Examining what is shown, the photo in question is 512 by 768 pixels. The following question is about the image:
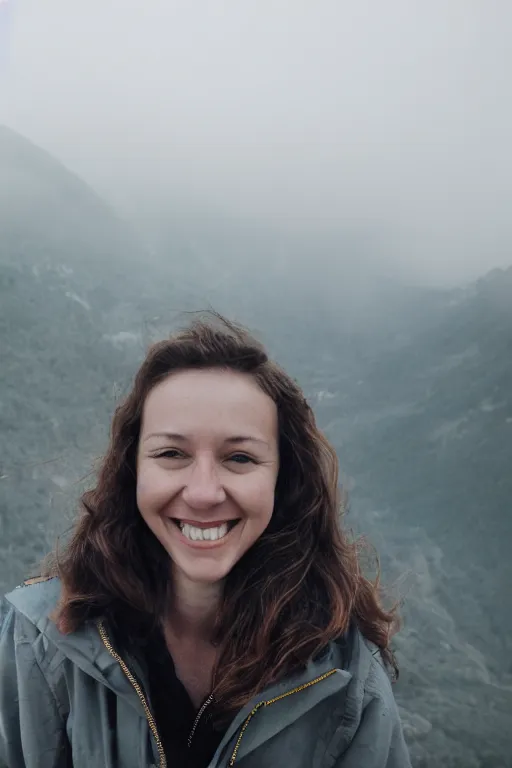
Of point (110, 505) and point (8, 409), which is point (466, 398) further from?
point (110, 505)

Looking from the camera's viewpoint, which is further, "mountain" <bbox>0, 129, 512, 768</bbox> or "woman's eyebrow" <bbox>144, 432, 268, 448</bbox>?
"mountain" <bbox>0, 129, 512, 768</bbox>

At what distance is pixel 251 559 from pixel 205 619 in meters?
0.31

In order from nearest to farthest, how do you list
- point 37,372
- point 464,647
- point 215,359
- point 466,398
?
point 215,359 → point 464,647 → point 37,372 → point 466,398

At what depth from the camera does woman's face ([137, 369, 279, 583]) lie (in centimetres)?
186

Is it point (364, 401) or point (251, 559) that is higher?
point (364, 401)

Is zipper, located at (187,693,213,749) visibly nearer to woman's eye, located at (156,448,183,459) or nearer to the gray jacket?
the gray jacket

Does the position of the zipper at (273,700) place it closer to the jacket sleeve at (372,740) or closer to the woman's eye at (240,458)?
the jacket sleeve at (372,740)

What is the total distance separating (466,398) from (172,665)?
12.2m

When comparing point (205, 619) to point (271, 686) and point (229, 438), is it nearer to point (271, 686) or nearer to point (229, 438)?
point (271, 686)

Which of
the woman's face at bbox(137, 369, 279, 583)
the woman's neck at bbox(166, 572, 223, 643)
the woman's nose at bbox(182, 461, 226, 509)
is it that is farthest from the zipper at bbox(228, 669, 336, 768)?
the woman's nose at bbox(182, 461, 226, 509)

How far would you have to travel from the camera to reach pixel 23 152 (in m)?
24.4

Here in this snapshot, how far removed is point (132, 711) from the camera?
1900mm

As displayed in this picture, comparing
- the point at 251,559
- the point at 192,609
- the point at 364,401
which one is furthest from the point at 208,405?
the point at 364,401

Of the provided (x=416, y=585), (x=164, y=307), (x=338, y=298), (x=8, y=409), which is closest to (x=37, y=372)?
(x=8, y=409)
